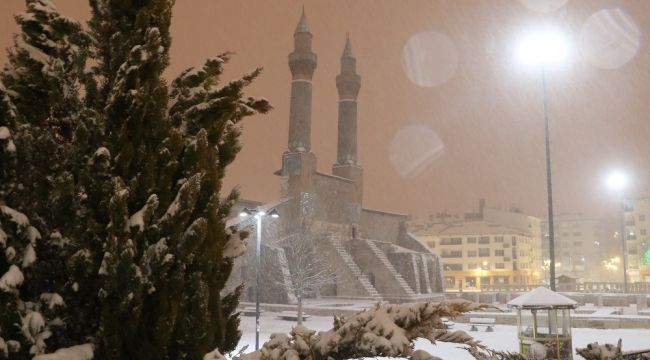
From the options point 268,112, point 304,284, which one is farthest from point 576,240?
point 268,112

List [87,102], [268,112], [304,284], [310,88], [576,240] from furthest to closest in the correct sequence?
[576,240]
[310,88]
[304,284]
[268,112]
[87,102]

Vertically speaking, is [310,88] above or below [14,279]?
above

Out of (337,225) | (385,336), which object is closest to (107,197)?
(385,336)

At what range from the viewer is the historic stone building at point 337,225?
4469 centimetres

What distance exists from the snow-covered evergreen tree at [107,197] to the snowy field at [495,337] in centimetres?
1452

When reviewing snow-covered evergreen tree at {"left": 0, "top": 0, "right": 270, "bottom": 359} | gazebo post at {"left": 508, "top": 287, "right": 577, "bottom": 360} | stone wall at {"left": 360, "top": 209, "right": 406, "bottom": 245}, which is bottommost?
gazebo post at {"left": 508, "top": 287, "right": 577, "bottom": 360}

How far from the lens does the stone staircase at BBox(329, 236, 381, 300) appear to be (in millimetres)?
46812

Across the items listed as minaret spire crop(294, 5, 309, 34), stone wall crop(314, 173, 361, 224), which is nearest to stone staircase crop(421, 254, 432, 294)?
stone wall crop(314, 173, 361, 224)

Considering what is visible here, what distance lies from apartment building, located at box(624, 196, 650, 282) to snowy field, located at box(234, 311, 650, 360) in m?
81.8

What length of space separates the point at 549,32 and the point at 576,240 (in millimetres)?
129607

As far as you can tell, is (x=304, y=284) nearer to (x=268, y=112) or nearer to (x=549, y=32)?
(x=549, y=32)

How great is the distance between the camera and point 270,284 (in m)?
41.0

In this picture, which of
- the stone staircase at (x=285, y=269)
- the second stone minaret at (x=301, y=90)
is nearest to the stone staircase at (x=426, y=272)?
the second stone minaret at (x=301, y=90)

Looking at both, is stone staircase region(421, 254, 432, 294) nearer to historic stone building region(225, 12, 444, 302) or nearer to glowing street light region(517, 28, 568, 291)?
historic stone building region(225, 12, 444, 302)
